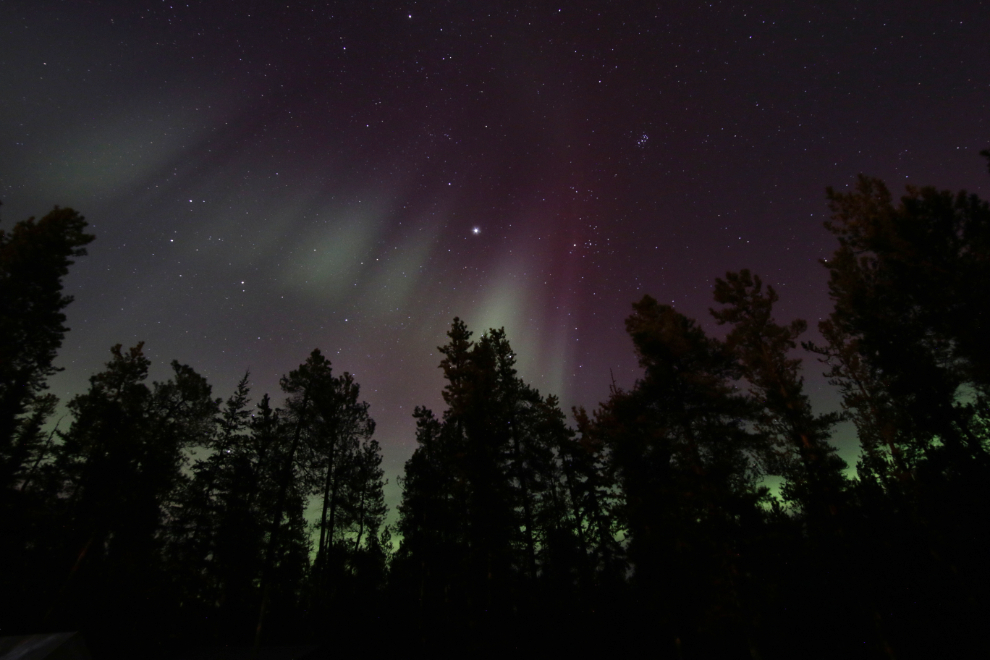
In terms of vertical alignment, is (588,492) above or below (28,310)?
below

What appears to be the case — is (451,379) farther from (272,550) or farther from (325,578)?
(325,578)

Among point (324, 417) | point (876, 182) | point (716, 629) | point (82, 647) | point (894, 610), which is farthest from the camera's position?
point (324, 417)

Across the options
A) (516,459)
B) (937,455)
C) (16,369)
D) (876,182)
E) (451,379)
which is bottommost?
(937,455)

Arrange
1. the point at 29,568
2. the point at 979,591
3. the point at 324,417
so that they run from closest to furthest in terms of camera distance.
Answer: the point at 979,591, the point at 29,568, the point at 324,417

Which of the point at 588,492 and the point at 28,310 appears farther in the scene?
the point at 588,492

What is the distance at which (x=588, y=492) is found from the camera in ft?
78.2

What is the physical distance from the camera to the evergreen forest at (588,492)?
44.6ft

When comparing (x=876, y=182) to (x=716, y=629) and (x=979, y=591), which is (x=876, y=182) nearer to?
(x=979, y=591)

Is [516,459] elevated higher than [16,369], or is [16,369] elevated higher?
[16,369]

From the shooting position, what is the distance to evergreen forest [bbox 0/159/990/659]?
44.6 ft

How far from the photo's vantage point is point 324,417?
2448 cm

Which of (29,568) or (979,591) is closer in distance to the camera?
(979,591)

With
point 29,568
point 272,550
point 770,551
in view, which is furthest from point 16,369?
point 770,551

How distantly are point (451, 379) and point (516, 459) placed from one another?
218 inches
